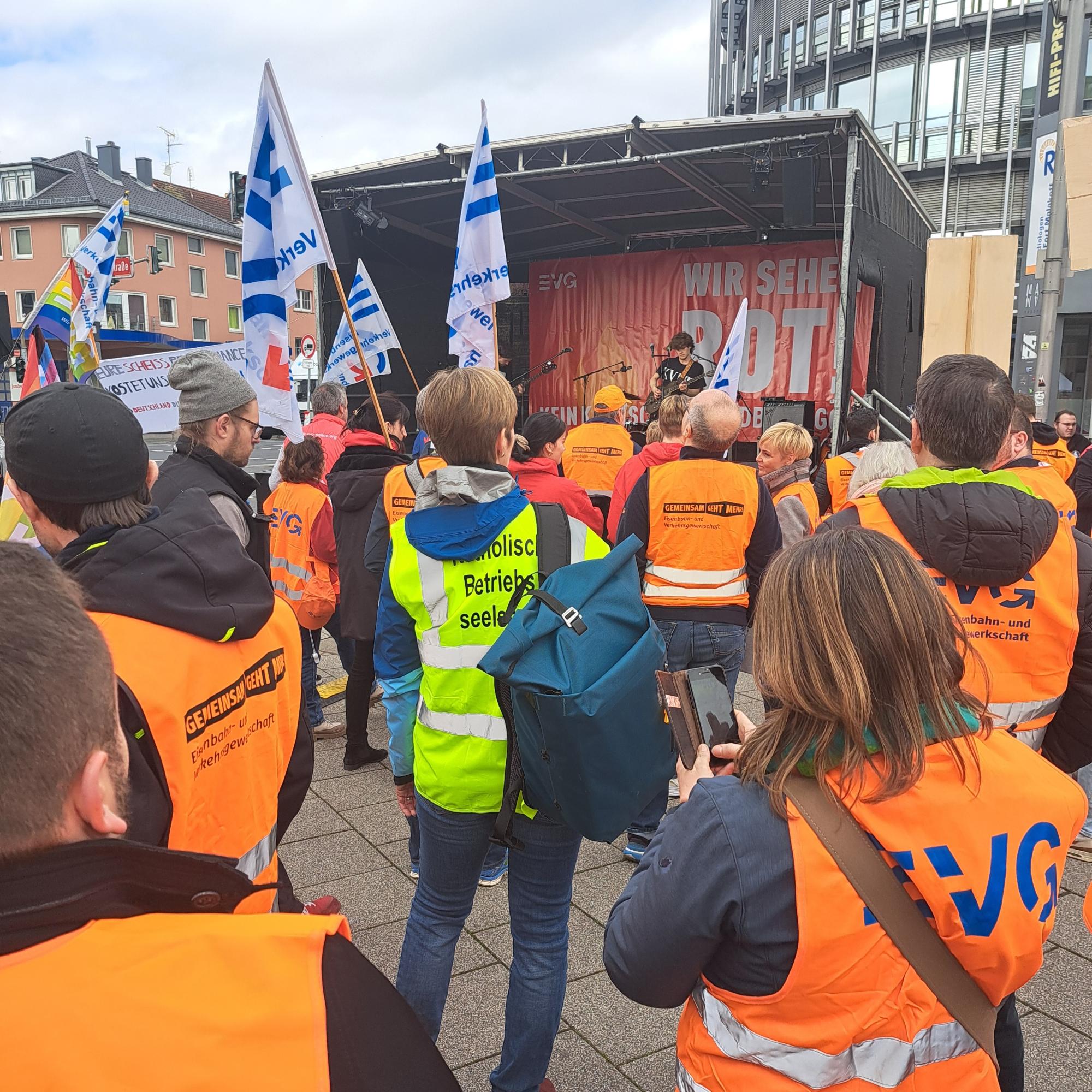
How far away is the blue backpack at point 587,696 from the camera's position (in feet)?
6.32

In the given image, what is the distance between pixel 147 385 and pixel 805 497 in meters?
3.85

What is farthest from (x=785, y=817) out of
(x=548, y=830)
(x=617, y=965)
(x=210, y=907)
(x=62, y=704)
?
(x=548, y=830)

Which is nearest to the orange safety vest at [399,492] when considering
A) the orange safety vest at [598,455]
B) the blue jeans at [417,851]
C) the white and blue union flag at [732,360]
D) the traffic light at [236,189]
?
the blue jeans at [417,851]

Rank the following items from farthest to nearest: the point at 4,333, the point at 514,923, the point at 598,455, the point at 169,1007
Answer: the point at 598,455, the point at 4,333, the point at 514,923, the point at 169,1007

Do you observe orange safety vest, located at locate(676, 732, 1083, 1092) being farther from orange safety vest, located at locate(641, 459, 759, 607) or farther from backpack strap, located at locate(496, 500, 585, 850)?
orange safety vest, located at locate(641, 459, 759, 607)

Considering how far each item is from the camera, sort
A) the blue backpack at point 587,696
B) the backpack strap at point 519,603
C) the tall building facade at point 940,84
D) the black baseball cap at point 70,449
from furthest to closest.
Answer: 1. the tall building facade at point 940,84
2. the backpack strap at point 519,603
3. the blue backpack at point 587,696
4. the black baseball cap at point 70,449

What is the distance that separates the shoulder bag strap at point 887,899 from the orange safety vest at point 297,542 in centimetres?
385

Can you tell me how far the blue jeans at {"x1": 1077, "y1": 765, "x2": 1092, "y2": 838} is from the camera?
12.3 ft

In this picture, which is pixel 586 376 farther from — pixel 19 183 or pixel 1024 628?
pixel 19 183

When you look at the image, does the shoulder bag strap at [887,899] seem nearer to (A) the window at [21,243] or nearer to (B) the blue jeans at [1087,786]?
(B) the blue jeans at [1087,786]

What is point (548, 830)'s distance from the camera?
7.27ft

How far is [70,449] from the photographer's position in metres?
1.68

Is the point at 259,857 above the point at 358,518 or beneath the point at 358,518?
beneath

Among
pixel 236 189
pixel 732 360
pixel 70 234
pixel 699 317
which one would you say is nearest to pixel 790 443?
pixel 732 360
